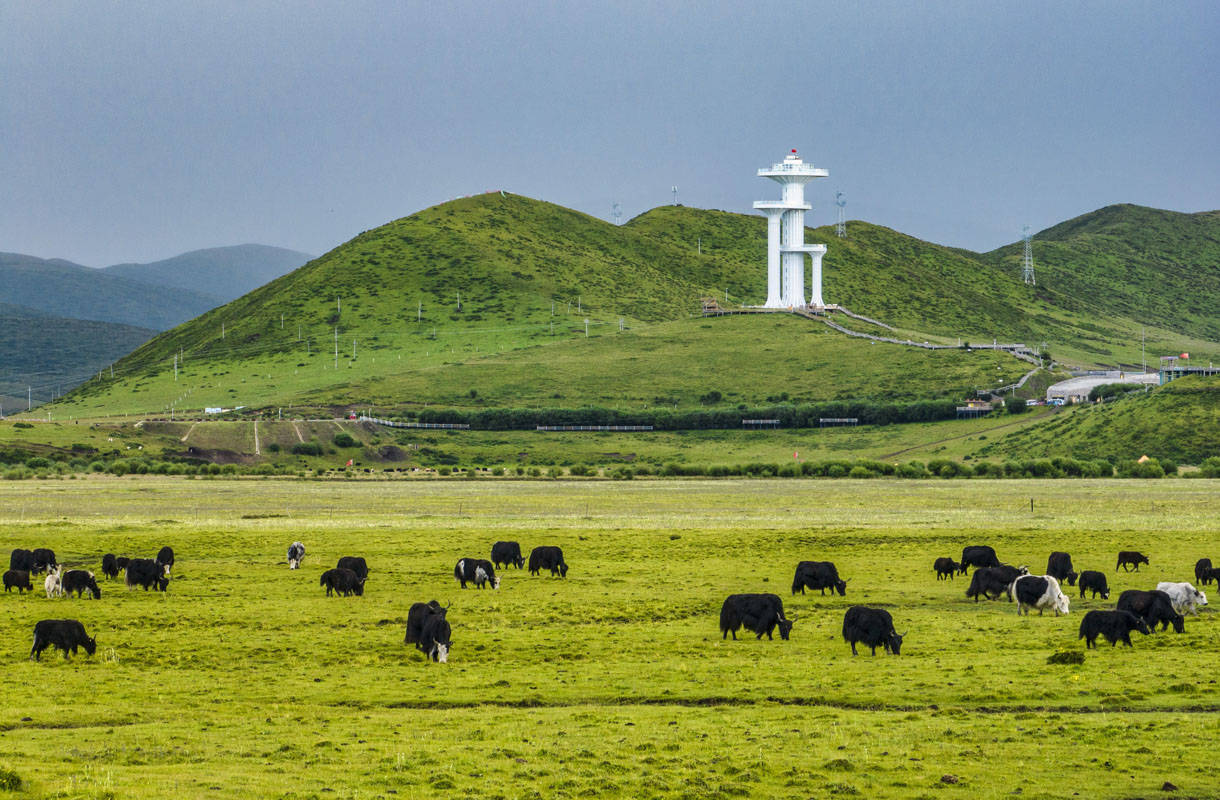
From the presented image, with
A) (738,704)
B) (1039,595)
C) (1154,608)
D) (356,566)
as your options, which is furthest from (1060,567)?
(356,566)

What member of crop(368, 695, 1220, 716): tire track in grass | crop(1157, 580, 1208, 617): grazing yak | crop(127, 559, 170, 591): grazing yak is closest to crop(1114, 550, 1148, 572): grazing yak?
crop(1157, 580, 1208, 617): grazing yak

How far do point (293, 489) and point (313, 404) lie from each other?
268ft

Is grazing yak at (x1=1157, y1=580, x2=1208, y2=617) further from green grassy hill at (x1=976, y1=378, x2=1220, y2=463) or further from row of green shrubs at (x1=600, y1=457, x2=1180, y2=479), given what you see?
green grassy hill at (x1=976, y1=378, x2=1220, y2=463)

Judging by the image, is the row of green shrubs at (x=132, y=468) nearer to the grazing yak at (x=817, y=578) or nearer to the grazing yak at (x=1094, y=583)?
the grazing yak at (x=817, y=578)

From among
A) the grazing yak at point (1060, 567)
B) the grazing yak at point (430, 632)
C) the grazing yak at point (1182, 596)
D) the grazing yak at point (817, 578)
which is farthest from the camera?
the grazing yak at point (1060, 567)

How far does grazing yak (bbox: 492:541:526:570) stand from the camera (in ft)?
157

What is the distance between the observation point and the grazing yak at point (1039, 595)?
35938 mm

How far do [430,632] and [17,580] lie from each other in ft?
58.8

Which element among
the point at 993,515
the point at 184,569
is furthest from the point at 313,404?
the point at 184,569

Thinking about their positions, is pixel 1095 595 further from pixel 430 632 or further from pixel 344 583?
pixel 344 583

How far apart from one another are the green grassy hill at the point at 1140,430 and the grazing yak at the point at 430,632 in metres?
108

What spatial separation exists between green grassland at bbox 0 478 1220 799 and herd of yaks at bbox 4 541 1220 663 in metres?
0.56

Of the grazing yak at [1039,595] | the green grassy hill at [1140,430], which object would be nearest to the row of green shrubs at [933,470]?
the green grassy hill at [1140,430]

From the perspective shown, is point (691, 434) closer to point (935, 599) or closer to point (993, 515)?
point (993, 515)
